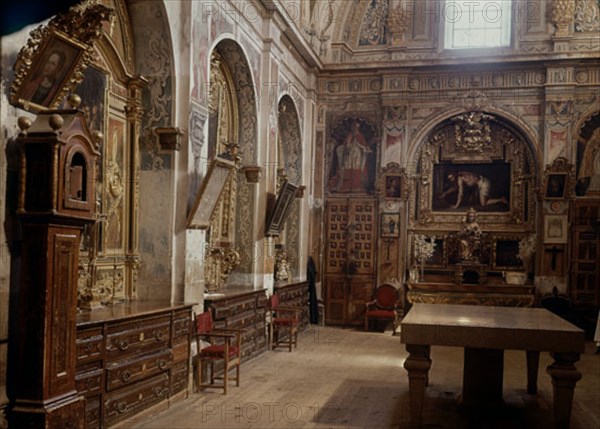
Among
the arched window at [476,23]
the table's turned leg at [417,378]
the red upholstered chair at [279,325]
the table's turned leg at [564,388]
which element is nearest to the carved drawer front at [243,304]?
the red upholstered chair at [279,325]

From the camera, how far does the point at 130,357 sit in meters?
6.04

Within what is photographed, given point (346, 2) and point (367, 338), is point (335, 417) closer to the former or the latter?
point (367, 338)

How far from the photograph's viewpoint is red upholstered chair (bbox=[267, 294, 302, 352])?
10.4 meters

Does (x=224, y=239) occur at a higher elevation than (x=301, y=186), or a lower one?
lower

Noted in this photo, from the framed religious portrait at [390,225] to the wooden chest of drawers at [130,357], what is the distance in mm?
7566

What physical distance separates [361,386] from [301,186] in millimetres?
6021

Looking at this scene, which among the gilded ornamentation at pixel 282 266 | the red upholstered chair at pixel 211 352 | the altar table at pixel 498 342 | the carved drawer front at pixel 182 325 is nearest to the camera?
the altar table at pixel 498 342

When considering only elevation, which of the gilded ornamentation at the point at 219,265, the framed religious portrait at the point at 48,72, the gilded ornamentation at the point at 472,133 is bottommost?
the gilded ornamentation at the point at 219,265

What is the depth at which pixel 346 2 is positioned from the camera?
14.8 metres

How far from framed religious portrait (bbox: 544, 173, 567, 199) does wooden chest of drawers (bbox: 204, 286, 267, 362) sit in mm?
6714

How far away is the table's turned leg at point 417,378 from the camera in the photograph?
628 centimetres

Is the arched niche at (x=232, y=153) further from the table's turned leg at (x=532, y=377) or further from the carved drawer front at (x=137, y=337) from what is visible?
the table's turned leg at (x=532, y=377)

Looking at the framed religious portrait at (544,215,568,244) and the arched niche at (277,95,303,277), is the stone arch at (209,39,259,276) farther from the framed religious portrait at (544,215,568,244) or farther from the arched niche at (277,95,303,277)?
the framed religious portrait at (544,215,568,244)

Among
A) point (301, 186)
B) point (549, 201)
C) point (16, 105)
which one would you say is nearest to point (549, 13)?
point (549, 201)
